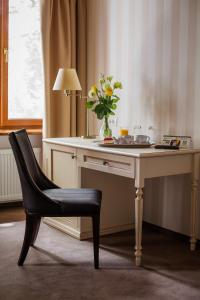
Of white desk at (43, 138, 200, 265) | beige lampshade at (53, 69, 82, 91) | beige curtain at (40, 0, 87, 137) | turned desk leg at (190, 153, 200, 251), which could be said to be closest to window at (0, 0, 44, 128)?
beige curtain at (40, 0, 87, 137)

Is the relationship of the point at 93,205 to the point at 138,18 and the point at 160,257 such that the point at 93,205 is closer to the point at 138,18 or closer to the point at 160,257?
the point at 160,257

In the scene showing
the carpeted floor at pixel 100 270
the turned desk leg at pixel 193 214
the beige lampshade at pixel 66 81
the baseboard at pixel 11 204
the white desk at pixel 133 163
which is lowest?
the carpeted floor at pixel 100 270

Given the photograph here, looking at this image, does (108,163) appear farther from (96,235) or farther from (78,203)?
(96,235)

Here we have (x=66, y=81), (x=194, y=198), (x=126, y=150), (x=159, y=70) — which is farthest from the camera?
(x=66, y=81)

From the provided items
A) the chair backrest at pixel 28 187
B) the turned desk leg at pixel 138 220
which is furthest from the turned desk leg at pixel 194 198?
the chair backrest at pixel 28 187

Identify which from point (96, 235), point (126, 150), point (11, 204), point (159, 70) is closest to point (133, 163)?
point (126, 150)

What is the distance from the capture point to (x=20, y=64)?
4344 mm

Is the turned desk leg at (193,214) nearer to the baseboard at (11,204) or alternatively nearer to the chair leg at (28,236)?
the chair leg at (28,236)

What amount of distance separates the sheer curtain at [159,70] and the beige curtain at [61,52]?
33 centimetres

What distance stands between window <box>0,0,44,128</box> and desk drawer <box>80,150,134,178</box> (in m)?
1.42

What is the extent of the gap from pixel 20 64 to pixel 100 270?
7.82 feet

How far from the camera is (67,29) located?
418 cm

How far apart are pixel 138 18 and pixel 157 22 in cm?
23

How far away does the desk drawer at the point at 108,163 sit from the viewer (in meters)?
2.79
